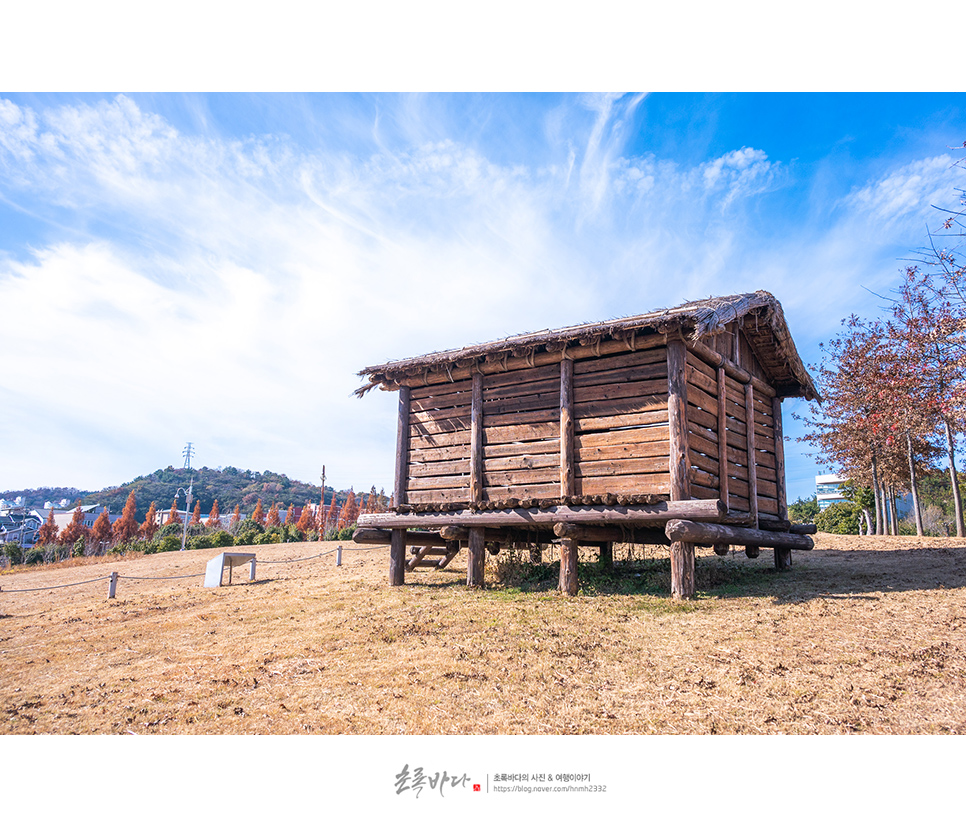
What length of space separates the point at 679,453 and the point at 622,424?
1.22m

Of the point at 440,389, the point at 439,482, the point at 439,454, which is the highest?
the point at 440,389

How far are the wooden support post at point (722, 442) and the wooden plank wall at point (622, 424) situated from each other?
6.45 feet

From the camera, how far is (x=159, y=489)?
91.4 metres

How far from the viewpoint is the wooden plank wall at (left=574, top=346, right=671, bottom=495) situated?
10.3 meters

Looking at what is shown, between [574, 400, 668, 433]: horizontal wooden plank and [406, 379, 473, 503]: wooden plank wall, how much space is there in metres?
2.77

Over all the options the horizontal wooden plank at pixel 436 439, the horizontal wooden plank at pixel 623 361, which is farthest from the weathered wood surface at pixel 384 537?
the horizontal wooden plank at pixel 623 361

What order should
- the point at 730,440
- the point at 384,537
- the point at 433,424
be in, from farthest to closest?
the point at 384,537 → the point at 433,424 → the point at 730,440

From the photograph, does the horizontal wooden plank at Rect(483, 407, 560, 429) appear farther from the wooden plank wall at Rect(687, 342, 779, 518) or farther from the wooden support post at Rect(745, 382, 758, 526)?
the wooden support post at Rect(745, 382, 758, 526)

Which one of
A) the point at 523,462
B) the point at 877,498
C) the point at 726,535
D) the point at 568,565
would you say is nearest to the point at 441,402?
the point at 523,462

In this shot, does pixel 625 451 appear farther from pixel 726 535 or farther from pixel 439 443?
pixel 439 443

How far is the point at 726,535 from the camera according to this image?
10352 mm

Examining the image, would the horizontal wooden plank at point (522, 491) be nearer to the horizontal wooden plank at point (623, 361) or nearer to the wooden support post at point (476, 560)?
the wooden support post at point (476, 560)

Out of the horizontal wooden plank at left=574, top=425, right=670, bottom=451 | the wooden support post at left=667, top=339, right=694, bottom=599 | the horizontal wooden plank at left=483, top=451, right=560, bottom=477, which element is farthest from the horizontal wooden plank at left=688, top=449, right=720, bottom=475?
the horizontal wooden plank at left=483, top=451, right=560, bottom=477

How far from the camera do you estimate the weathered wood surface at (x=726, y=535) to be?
9.45 meters
